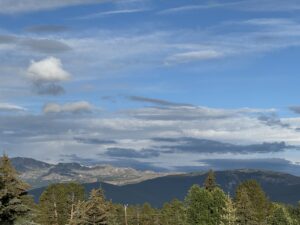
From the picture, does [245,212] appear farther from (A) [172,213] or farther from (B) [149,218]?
(B) [149,218]

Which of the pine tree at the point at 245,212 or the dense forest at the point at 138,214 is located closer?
the dense forest at the point at 138,214

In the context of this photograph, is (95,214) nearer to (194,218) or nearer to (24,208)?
(24,208)

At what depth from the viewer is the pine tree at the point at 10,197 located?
37.9 metres

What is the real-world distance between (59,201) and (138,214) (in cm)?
3761

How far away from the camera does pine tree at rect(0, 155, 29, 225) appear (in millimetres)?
37906

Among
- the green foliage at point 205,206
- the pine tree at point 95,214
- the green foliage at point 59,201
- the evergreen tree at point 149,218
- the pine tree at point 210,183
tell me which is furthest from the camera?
the evergreen tree at point 149,218

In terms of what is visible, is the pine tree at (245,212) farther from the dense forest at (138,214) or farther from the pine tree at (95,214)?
the pine tree at (95,214)

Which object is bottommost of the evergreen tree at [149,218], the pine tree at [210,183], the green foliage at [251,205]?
the evergreen tree at [149,218]

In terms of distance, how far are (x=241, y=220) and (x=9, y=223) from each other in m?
69.9

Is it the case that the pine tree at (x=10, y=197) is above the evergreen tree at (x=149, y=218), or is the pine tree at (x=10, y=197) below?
above

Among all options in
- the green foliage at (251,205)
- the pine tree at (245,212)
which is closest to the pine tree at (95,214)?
the green foliage at (251,205)

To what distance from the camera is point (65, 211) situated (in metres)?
122

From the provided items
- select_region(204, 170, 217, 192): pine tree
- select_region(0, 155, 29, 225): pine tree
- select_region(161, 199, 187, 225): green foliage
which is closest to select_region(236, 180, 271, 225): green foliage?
select_region(204, 170, 217, 192): pine tree

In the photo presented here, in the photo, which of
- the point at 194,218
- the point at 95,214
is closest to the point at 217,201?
the point at 194,218
